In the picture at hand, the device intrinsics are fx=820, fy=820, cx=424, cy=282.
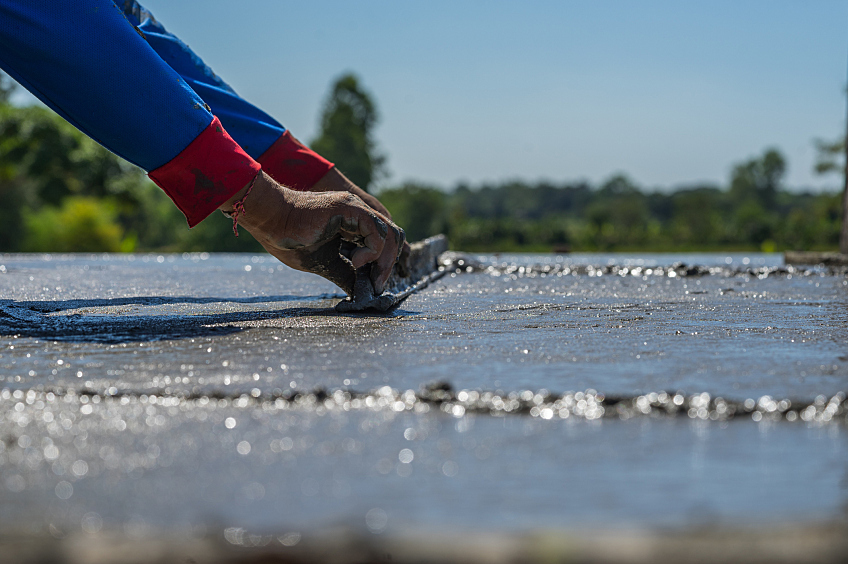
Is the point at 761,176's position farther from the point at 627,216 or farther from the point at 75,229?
the point at 75,229

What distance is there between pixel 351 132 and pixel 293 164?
38208 millimetres

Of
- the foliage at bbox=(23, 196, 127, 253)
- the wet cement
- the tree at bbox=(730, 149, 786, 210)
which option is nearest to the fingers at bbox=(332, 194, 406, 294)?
the wet cement

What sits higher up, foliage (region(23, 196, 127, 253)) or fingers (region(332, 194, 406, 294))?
foliage (region(23, 196, 127, 253))

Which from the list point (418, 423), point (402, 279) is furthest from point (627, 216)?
point (418, 423)

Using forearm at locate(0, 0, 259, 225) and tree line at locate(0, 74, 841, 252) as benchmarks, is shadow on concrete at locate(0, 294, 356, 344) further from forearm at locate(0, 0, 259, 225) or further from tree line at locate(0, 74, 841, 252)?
tree line at locate(0, 74, 841, 252)

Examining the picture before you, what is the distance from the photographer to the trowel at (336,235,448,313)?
2436 millimetres

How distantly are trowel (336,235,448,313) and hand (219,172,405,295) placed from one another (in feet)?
0.16

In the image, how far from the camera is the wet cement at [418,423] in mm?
792

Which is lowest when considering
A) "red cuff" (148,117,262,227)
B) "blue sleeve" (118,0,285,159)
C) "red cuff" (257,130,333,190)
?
"red cuff" (148,117,262,227)

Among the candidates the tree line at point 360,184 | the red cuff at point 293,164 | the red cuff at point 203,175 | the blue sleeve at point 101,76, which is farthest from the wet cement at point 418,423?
the tree line at point 360,184

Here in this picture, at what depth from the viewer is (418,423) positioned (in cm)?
109

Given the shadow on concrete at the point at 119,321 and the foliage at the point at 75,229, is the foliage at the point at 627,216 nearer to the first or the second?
the shadow on concrete at the point at 119,321

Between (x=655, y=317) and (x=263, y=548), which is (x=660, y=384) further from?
(x=655, y=317)

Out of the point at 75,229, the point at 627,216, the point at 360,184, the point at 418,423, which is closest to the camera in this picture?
the point at 418,423
